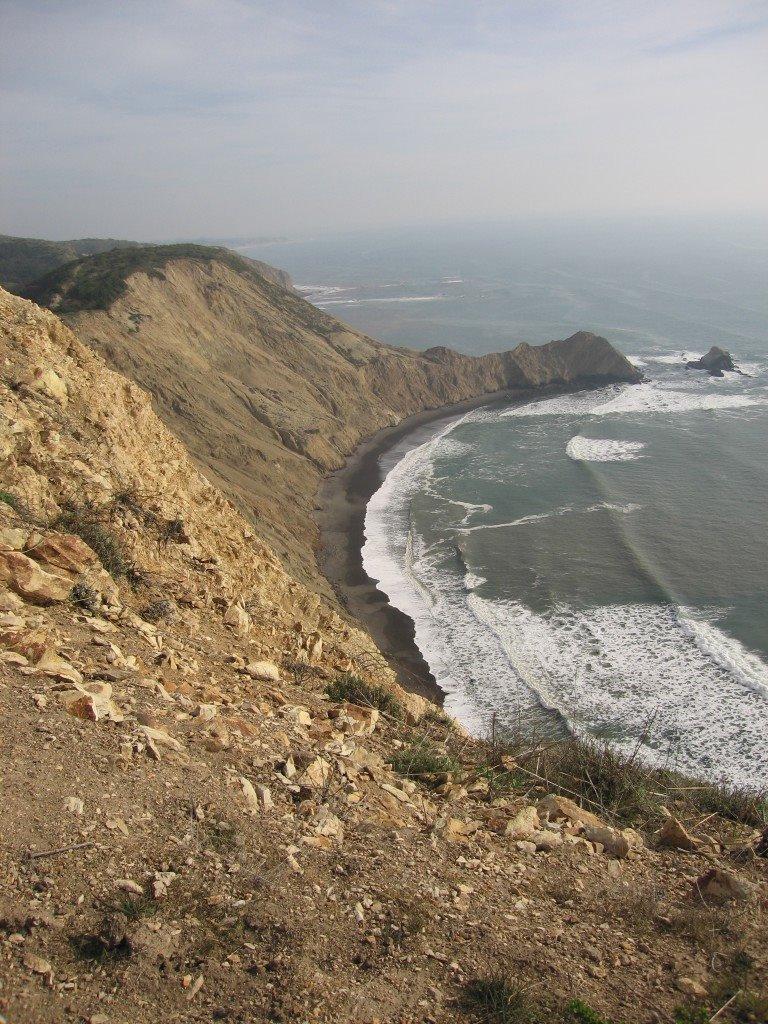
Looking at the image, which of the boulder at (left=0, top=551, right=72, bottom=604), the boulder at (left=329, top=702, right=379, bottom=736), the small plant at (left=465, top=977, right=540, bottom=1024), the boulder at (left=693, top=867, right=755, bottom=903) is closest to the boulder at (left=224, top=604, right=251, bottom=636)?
the boulder at (left=329, top=702, right=379, bottom=736)

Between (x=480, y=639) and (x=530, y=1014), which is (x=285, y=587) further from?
(x=480, y=639)

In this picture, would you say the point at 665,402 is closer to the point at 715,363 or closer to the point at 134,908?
the point at 715,363

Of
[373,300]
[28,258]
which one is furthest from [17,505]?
[373,300]

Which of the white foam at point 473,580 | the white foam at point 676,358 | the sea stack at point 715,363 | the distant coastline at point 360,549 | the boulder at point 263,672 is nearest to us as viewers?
the boulder at point 263,672

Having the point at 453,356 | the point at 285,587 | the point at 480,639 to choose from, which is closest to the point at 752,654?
the point at 480,639

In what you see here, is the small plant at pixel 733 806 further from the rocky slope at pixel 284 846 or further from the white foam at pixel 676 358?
the white foam at pixel 676 358

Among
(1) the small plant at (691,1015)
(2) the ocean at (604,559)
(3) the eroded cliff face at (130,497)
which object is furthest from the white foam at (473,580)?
(1) the small plant at (691,1015)
